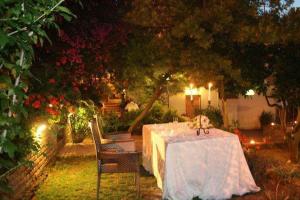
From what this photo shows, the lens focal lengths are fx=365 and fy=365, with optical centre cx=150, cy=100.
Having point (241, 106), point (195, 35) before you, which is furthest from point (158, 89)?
point (241, 106)

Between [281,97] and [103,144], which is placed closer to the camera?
[103,144]

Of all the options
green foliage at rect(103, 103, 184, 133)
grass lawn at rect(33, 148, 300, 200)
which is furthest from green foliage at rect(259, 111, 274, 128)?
grass lawn at rect(33, 148, 300, 200)

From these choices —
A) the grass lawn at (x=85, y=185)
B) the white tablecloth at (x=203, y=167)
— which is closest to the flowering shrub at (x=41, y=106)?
the grass lawn at (x=85, y=185)

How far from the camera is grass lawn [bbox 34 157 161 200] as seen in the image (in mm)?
6621

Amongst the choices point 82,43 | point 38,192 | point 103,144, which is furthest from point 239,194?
point 82,43

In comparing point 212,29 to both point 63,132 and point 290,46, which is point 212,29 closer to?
point 290,46

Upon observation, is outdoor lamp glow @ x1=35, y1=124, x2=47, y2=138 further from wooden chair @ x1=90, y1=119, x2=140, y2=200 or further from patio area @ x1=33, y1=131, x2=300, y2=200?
wooden chair @ x1=90, y1=119, x2=140, y2=200

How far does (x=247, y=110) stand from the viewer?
18875 mm

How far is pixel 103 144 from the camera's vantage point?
8039 mm

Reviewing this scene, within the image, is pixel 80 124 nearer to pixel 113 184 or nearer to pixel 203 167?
A: pixel 113 184

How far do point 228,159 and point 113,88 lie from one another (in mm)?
6608

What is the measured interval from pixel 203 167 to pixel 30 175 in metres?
3.21

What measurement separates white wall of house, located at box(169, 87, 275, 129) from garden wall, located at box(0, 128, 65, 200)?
970 centimetres

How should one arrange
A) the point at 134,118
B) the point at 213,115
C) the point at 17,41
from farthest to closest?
1. the point at 213,115
2. the point at 134,118
3. the point at 17,41
